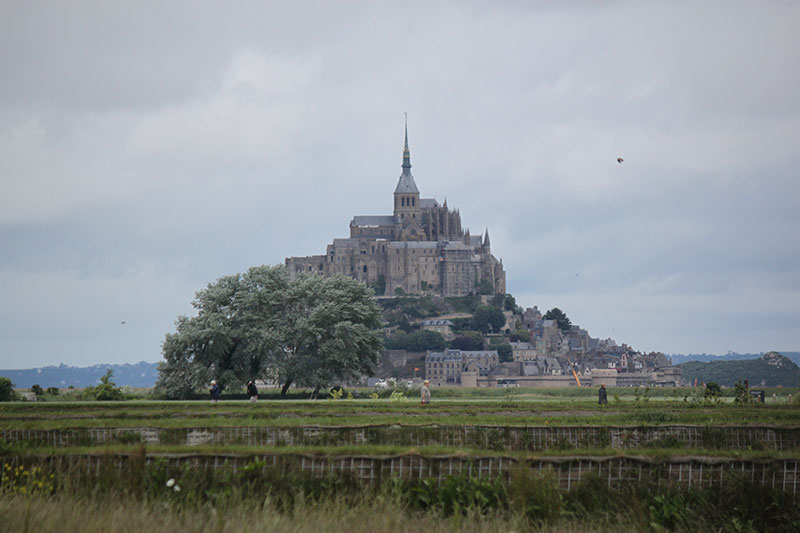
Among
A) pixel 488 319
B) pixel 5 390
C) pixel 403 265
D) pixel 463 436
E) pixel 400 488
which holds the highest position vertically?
pixel 403 265

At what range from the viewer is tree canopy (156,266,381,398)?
4881cm

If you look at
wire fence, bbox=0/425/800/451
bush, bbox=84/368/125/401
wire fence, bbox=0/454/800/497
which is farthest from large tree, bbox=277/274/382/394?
wire fence, bbox=0/454/800/497

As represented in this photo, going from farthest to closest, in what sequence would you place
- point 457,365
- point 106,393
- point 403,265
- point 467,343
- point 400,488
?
point 403,265, point 467,343, point 457,365, point 106,393, point 400,488

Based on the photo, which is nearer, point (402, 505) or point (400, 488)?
point (402, 505)

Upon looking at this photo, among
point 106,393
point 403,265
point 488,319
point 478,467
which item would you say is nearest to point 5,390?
point 106,393

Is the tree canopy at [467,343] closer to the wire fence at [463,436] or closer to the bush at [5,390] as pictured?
the bush at [5,390]

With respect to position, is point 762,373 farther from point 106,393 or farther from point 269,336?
point 106,393

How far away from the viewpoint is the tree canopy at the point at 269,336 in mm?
48812

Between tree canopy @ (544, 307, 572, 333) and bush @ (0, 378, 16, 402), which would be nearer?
bush @ (0, 378, 16, 402)

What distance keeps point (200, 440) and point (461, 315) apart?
172764mm

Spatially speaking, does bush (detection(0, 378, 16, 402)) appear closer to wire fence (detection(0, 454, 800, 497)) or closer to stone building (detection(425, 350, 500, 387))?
wire fence (detection(0, 454, 800, 497))

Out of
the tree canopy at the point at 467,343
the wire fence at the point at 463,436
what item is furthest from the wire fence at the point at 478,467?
the tree canopy at the point at 467,343

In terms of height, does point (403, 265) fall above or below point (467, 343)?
above

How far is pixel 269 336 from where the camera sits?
4869cm
